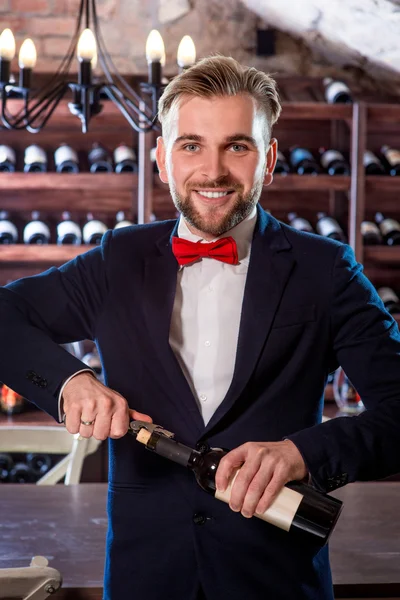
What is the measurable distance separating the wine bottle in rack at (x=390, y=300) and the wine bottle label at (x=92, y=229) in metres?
1.47

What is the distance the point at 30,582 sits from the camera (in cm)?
159

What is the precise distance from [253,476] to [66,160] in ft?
10.7

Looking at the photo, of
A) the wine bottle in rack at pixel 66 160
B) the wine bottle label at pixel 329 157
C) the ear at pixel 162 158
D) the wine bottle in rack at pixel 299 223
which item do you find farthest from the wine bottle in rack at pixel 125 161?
the ear at pixel 162 158

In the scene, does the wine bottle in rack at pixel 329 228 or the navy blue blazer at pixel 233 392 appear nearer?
the navy blue blazer at pixel 233 392

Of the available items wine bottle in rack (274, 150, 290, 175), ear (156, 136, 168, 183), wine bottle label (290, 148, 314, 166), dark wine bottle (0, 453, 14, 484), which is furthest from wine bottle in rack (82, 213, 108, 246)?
ear (156, 136, 168, 183)

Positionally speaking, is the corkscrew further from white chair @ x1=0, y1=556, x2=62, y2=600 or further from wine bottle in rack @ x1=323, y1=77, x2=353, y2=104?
wine bottle in rack @ x1=323, y1=77, x2=353, y2=104

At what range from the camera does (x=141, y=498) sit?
1.46 m

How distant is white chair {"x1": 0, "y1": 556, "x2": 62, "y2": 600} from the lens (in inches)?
61.7

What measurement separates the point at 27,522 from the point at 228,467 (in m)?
1.12

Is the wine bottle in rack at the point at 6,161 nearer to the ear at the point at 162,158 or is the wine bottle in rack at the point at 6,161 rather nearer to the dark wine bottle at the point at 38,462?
the dark wine bottle at the point at 38,462

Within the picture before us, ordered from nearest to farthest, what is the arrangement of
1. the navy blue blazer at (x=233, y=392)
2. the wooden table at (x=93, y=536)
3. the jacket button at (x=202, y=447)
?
the jacket button at (x=202, y=447), the navy blue blazer at (x=233, y=392), the wooden table at (x=93, y=536)

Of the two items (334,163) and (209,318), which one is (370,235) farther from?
(209,318)

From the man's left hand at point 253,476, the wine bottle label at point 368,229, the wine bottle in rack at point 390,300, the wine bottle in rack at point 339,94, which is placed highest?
the wine bottle in rack at point 339,94

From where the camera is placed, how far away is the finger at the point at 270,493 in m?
1.20
